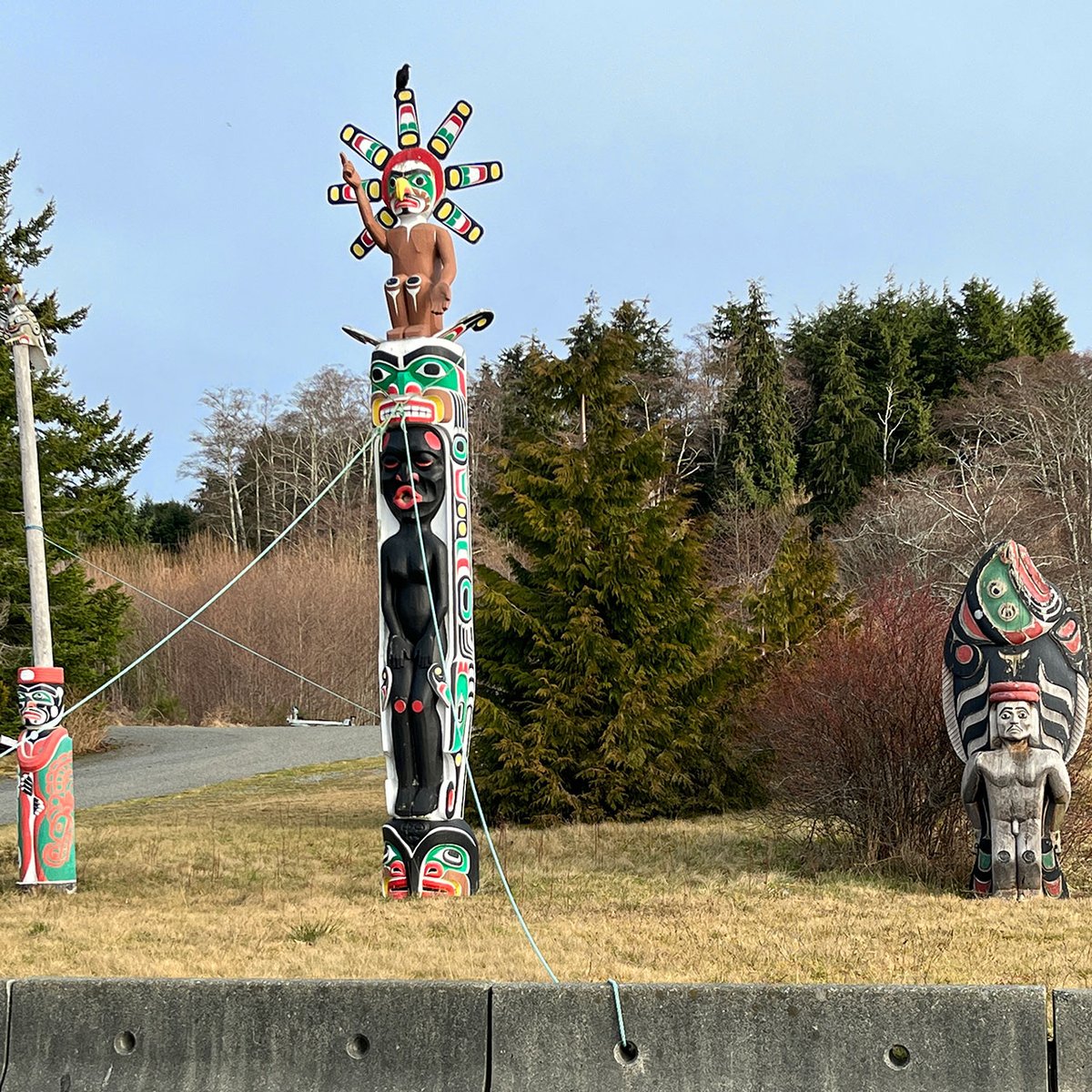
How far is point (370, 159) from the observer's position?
432 inches

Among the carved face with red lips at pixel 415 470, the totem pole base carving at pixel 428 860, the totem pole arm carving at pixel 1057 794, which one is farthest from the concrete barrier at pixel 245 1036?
the totem pole arm carving at pixel 1057 794

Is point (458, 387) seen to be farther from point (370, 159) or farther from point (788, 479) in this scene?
point (788, 479)

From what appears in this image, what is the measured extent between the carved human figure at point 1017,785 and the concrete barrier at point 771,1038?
14.3 ft

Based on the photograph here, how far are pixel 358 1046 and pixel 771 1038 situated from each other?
1589 millimetres

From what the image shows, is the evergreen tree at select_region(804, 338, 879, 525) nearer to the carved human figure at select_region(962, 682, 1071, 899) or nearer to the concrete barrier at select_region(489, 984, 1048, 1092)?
the carved human figure at select_region(962, 682, 1071, 899)

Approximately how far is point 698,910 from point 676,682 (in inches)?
233

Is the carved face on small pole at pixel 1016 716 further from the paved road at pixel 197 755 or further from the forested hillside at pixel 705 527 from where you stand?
the paved road at pixel 197 755

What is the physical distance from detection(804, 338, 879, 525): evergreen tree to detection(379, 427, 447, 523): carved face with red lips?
110 ft

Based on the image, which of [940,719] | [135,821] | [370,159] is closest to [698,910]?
[940,719]

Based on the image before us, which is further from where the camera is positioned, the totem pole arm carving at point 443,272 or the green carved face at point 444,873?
the totem pole arm carving at point 443,272

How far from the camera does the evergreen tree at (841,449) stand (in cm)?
4256

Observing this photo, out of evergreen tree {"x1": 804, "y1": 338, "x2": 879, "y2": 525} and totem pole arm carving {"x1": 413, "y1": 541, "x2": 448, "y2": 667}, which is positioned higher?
evergreen tree {"x1": 804, "y1": 338, "x2": 879, "y2": 525}

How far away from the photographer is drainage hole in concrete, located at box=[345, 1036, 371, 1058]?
5.28m

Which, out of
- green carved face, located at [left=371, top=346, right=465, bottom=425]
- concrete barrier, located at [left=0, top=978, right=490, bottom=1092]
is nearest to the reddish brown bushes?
green carved face, located at [left=371, top=346, right=465, bottom=425]
